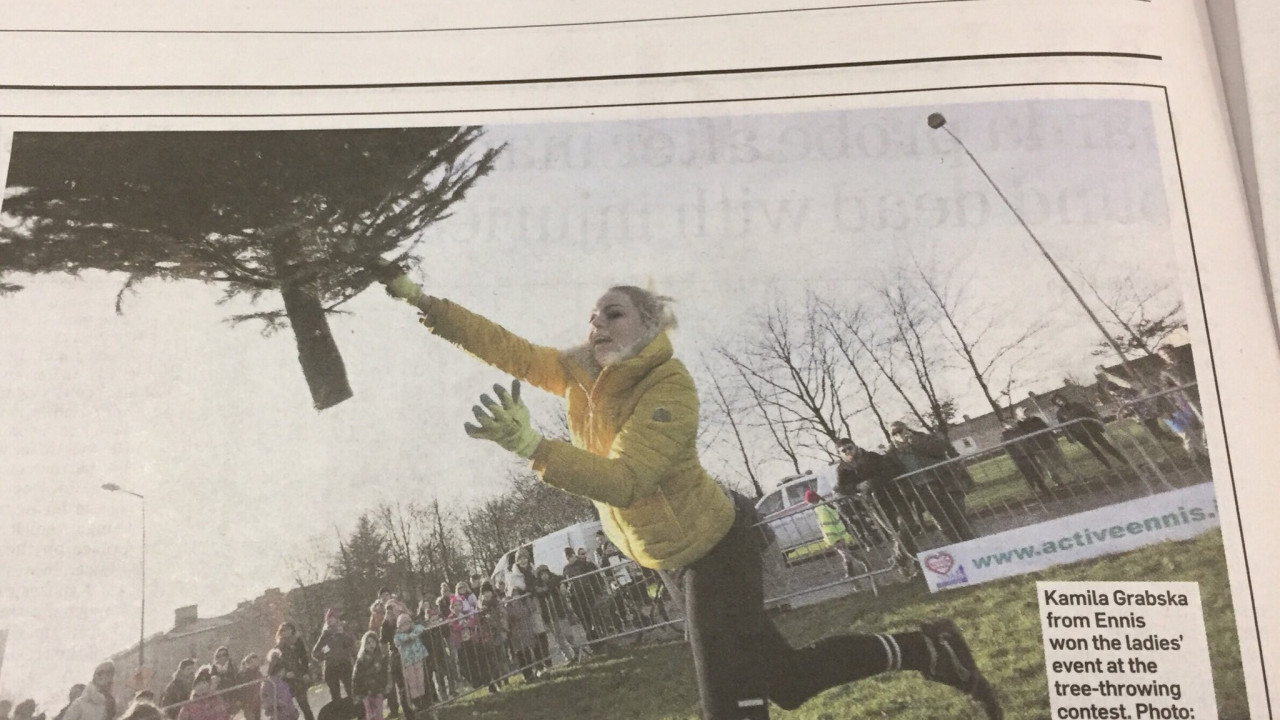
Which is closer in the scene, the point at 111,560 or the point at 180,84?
the point at 111,560

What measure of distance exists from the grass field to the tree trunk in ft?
2.09

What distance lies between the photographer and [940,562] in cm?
141

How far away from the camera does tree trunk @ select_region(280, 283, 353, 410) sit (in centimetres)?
143

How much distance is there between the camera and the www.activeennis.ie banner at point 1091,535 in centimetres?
136

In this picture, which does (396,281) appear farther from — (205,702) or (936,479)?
(936,479)

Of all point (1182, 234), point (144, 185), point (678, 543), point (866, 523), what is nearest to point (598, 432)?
point (678, 543)

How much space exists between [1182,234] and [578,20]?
52.1 inches

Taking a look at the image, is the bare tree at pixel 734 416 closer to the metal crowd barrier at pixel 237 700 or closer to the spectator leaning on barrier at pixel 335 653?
the spectator leaning on barrier at pixel 335 653

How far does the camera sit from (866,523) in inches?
63.1

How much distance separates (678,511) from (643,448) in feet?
0.45

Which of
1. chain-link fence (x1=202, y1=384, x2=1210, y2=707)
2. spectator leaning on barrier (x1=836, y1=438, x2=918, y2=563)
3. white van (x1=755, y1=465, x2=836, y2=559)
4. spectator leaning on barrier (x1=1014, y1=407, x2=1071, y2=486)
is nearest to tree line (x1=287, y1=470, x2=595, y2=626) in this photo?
chain-link fence (x1=202, y1=384, x2=1210, y2=707)

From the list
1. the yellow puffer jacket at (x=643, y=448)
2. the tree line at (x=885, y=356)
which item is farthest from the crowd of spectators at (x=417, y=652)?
the tree line at (x=885, y=356)

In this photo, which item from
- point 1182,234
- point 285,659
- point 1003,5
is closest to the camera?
point 285,659

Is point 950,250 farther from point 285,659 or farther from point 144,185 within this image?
point 144,185
